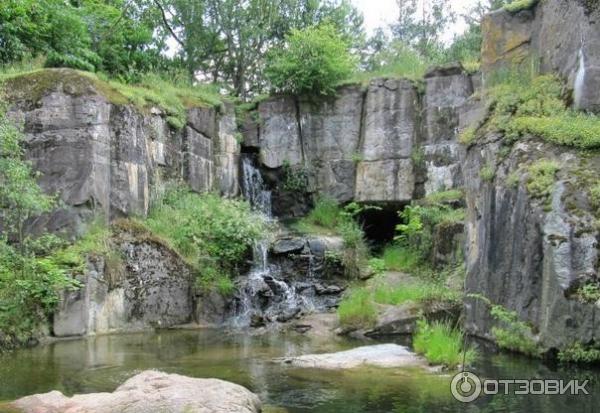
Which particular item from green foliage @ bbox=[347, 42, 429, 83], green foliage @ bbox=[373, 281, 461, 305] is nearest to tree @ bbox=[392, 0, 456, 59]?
green foliage @ bbox=[347, 42, 429, 83]

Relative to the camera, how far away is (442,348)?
8836 millimetres

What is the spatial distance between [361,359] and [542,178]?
13.2 ft

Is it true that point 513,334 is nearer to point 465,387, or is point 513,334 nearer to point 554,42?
point 465,387

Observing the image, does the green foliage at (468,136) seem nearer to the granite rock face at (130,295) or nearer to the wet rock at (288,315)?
the wet rock at (288,315)

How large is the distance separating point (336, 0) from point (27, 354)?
2039 cm

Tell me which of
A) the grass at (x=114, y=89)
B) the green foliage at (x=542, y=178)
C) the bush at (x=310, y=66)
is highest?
the bush at (x=310, y=66)

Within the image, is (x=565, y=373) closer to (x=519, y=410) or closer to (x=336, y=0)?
(x=519, y=410)

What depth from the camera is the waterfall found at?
2083 centimetres

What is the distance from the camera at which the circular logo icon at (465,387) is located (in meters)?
7.15

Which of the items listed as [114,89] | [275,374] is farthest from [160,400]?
[114,89]

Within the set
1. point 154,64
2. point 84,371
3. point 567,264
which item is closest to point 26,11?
point 154,64

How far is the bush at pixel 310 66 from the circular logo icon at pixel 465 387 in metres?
14.4

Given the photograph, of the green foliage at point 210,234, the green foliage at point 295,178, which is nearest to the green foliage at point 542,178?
the green foliage at point 210,234

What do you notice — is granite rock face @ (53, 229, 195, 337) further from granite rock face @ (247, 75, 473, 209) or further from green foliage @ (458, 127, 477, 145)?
granite rock face @ (247, 75, 473, 209)
